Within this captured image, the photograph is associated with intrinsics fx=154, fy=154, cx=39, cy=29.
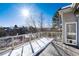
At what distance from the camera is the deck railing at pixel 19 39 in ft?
14.5

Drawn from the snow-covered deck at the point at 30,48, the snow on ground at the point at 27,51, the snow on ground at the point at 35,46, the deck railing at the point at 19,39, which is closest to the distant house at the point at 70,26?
the deck railing at the point at 19,39

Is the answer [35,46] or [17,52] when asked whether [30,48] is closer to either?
[35,46]

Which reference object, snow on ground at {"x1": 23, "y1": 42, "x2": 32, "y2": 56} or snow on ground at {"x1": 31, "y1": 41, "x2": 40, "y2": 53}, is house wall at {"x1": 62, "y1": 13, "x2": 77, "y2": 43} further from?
snow on ground at {"x1": 23, "y1": 42, "x2": 32, "y2": 56}

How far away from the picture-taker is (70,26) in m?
5.00

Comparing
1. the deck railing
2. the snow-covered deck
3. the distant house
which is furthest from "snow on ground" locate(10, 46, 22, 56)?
the distant house

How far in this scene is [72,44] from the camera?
4.95 m

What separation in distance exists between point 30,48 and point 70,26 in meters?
1.48

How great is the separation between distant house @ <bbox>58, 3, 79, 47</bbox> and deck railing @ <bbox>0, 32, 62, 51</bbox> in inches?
12.6

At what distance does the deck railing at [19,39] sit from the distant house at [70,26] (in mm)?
321

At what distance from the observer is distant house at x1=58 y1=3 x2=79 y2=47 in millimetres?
4789

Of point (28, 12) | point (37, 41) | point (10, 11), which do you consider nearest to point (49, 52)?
point (37, 41)

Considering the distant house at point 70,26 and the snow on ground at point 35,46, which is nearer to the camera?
the snow on ground at point 35,46

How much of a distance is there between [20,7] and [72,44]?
6.62 feet

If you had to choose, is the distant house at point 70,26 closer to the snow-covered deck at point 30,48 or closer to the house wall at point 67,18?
the house wall at point 67,18
